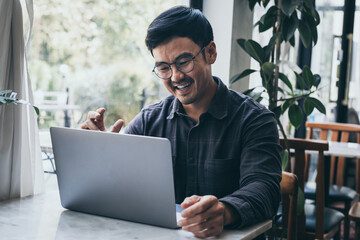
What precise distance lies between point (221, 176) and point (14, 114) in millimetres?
669

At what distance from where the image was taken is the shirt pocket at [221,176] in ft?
4.65

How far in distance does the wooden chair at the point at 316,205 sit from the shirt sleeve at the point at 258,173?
0.87 meters

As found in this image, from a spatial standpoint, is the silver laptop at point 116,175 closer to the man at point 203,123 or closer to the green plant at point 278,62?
the man at point 203,123

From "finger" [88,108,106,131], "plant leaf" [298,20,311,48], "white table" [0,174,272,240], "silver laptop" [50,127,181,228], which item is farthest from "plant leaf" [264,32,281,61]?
"silver laptop" [50,127,181,228]

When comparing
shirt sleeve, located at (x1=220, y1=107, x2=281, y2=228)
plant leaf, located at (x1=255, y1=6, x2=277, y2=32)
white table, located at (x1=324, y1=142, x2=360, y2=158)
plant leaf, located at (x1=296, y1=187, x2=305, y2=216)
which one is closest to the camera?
shirt sleeve, located at (x1=220, y1=107, x2=281, y2=228)

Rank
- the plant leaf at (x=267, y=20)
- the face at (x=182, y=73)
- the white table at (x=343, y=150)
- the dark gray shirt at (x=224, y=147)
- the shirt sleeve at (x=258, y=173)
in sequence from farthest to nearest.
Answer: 1. the white table at (x=343, y=150)
2. the plant leaf at (x=267, y=20)
3. the face at (x=182, y=73)
4. the dark gray shirt at (x=224, y=147)
5. the shirt sleeve at (x=258, y=173)

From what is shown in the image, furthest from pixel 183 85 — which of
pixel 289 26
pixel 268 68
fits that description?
pixel 289 26

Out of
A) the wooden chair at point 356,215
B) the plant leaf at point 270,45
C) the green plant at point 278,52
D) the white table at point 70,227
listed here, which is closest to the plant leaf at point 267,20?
the green plant at point 278,52

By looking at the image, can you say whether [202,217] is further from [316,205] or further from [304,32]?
[304,32]

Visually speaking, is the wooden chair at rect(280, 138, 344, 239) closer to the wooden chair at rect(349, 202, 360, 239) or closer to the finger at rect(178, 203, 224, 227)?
the wooden chair at rect(349, 202, 360, 239)

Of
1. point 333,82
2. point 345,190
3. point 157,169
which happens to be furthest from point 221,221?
point 333,82

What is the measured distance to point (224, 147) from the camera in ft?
4.74

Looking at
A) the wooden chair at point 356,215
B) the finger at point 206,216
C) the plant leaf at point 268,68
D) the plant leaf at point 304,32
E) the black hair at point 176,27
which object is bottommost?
the wooden chair at point 356,215

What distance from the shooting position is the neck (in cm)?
154
